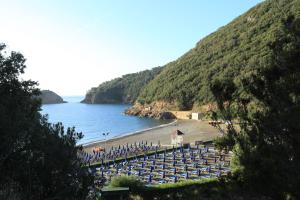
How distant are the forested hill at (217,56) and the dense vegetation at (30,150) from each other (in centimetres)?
9622

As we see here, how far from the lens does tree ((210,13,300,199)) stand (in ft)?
36.6

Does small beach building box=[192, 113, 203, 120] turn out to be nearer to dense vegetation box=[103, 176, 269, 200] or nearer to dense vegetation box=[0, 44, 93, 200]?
dense vegetation box=[103, 176, 269, 200]

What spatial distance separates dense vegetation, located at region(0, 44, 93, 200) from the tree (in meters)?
4.67

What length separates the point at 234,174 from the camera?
1812 centimetres

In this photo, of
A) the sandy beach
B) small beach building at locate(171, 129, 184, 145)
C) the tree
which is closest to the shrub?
the tree

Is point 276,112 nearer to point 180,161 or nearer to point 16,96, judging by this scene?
point 16,96

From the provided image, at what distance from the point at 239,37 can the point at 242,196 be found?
391ft

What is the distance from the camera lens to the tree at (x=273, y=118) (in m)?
11.2

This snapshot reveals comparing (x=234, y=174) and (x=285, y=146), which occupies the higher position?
(x=285, y=146)

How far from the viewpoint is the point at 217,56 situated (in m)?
132

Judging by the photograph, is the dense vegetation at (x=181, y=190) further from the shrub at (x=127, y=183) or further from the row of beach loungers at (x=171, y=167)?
the row of beach loungers at (x=171, y=167)

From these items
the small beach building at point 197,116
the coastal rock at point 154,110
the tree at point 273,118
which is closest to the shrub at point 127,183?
the tree at point 273,118

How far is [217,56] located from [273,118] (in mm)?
123082

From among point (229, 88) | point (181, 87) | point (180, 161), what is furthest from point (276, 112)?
point (181, 87)
